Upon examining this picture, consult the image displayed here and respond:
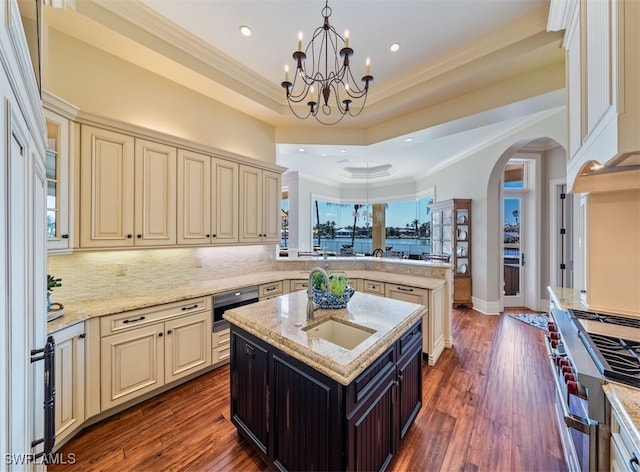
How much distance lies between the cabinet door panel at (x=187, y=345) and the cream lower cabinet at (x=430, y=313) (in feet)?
7.60

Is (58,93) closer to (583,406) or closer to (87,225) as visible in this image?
(87,225)

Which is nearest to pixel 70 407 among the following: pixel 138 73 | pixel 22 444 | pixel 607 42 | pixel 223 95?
pixel 22 444

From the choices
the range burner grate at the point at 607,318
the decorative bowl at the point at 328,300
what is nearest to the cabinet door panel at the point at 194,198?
the decorative bowl at the point at 328,300

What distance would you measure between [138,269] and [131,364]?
0.95m

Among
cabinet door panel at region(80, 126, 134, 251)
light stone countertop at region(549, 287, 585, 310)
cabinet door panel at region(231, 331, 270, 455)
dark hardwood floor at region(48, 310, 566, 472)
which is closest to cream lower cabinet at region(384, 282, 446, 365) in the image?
dark hardwood floor at region(48, 310, 566, 472)

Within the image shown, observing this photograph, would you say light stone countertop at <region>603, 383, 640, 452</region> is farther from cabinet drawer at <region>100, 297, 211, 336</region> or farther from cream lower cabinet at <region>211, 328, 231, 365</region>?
cabinet drawer at <region>100, 297, 211, 336</region>

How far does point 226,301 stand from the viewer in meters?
2.93

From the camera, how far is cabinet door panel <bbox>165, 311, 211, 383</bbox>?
8.11 ft

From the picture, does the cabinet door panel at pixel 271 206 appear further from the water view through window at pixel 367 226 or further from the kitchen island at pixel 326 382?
the water view through window at pixel 367 226

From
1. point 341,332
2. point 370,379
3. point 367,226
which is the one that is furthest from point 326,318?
point 367,226

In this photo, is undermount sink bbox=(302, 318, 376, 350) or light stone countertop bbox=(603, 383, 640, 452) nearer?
light stone countertop bbox=(603, 383, 640, 452)

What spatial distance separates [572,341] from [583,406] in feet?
1.32

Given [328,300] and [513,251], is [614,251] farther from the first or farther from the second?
[513,251]

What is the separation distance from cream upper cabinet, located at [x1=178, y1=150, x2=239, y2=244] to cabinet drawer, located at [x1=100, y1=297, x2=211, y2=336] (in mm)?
672
